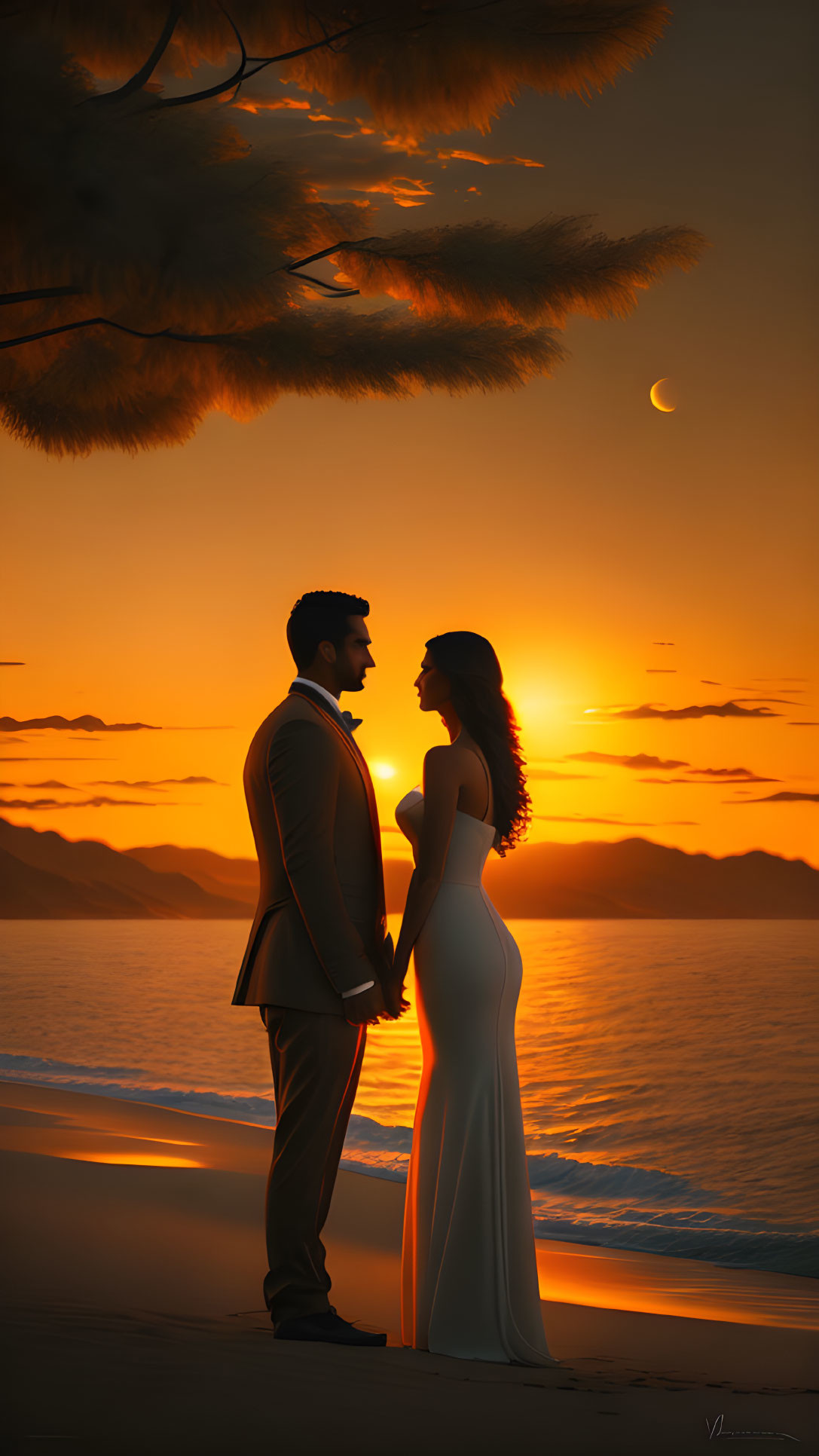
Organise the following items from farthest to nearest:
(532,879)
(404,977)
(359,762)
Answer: (532,879)
(359,762)
(404,977)

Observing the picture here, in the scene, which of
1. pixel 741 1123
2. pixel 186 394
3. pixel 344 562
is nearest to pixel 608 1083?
pixel 741 1123

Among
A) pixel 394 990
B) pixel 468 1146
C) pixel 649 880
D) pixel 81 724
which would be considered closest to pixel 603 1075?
pixel 81 724

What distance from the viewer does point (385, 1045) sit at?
14.1m

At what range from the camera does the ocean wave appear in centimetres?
618

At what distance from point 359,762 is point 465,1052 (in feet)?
2.41

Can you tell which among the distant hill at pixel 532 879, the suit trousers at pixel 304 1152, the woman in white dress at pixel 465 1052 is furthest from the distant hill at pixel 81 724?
the suit trousers at pixel 304 1152

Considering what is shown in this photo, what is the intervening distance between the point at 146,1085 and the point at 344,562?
16.7ft

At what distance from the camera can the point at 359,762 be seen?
2770mm

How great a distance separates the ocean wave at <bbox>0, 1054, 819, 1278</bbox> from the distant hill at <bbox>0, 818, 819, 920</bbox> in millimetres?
1799

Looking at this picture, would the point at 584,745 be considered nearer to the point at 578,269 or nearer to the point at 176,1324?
the point at 578,269

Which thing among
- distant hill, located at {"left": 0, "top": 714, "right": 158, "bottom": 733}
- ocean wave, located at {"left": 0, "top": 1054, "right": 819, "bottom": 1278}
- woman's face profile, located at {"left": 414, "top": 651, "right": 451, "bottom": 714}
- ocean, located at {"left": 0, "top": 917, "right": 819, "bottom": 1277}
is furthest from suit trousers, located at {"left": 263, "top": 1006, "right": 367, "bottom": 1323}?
distant hill, located at {"left": 0, "top": 714, "right": 158, "bottom": 733}

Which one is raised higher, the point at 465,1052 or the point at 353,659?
the point at 353,659

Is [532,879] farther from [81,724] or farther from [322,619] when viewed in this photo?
[322,619]

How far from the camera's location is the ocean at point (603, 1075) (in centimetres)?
753
